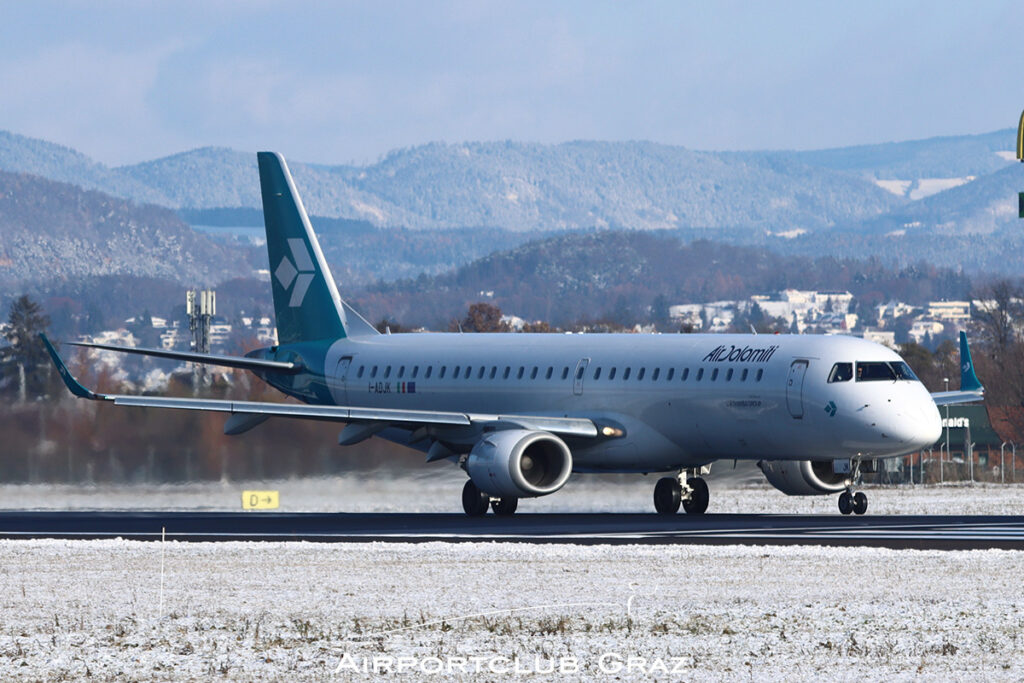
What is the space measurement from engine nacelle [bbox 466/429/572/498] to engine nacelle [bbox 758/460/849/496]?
4.83 metres

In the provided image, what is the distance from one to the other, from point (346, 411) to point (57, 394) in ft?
42.5

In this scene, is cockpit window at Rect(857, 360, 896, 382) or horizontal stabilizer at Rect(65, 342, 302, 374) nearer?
cockpit window at Rect(857, 360, 896, 382)

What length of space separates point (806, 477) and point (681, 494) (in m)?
3.06

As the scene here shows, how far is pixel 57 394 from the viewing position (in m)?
51.5

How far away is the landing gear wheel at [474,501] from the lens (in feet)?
138

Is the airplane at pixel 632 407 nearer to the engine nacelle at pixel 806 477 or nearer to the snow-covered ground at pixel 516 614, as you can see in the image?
the engine nacelle at pixel 806 477

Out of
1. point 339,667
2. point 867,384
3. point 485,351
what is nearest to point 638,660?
point 339,667

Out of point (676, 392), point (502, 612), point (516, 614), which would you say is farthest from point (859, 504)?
point (516, 614)

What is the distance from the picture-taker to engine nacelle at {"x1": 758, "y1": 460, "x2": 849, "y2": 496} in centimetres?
4156

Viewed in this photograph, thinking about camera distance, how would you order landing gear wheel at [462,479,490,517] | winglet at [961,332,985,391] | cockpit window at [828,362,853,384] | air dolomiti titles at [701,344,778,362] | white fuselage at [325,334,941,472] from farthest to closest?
winglet at [961,332,985,391] < landing gear wheel at [462,479,490,517] < air dolomiti titles at [701,344,778,362] < cockpit window at [828,362,853,384] < white fuselage at [325,334,941,472]

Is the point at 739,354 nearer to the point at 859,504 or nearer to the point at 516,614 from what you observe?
the point at 859,504

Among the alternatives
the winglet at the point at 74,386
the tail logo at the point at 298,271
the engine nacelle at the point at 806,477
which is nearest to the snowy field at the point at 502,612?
the winglet at the point at 74,386

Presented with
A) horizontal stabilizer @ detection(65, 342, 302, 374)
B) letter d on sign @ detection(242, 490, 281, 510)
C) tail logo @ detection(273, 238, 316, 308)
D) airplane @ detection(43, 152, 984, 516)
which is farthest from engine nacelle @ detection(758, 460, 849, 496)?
tail logo @ detection(273, 238, 316, 308)

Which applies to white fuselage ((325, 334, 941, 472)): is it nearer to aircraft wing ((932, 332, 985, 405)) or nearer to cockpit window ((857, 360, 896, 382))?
cockpit window ((857, 360, 896, 382))
